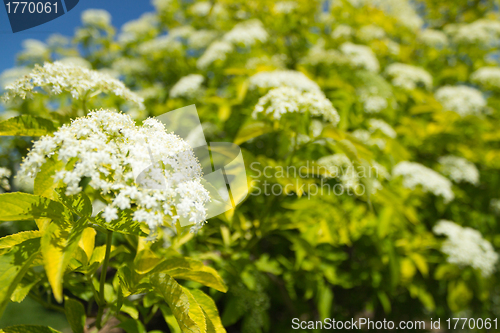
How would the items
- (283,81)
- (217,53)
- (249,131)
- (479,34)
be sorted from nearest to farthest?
1. (249,131)
2. (283,81)
3. (217,53)
4. (479,34)

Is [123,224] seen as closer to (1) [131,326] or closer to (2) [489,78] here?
(1) [131,326]

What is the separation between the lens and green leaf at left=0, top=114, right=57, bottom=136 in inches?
37.0

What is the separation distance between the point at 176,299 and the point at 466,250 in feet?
7.51

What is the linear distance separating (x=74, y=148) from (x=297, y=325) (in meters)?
1.92

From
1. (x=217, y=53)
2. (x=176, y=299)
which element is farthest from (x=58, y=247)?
(x=217, y=53)

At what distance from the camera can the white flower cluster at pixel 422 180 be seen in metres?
2.21

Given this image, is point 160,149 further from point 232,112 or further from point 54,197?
point 232,112

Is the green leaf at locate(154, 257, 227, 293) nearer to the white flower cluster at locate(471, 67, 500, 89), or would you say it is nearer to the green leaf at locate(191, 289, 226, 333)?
the green leaf at locate(191, 289, 226, 333)

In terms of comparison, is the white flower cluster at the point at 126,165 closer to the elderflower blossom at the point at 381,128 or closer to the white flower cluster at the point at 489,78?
the elderflower blossom at the point at 381,128

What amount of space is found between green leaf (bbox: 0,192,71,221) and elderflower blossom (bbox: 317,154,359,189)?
130 centimetres

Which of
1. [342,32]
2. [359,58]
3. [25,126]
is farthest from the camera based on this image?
[342,32]

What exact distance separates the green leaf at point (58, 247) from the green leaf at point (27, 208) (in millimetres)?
27

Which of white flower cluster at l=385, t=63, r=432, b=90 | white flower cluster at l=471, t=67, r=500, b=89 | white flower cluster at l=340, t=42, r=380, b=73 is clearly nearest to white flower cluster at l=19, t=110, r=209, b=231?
white flower cluster at l=340, t=42, r=380, b=73

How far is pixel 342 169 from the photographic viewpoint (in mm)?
1775
